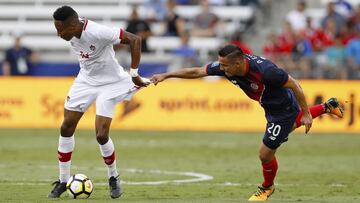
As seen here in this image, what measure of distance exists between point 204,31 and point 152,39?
176 cm

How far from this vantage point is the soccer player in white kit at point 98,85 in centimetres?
1270

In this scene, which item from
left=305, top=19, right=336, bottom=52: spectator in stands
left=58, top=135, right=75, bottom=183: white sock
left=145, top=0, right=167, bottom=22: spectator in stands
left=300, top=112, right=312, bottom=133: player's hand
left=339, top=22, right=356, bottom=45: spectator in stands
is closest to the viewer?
left=300, top=112, right=312, bottom=133: player's hand

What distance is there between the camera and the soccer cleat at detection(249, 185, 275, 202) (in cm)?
1238

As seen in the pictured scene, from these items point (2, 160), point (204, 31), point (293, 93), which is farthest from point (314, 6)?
point (293, 93)

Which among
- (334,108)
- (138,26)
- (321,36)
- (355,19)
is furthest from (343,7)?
(334,108)

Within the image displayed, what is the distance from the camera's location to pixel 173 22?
1165 inches

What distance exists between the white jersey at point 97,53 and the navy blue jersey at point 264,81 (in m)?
1.38

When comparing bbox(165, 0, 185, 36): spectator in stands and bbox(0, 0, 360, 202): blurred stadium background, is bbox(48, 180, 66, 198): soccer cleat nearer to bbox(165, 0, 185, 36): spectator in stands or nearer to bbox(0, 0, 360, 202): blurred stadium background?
bbox(0, 0, 360, 202): blurred stadium background

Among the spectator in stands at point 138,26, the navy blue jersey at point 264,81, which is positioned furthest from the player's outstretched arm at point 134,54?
the spectator in stands at point 138,26

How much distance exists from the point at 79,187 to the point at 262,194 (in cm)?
230

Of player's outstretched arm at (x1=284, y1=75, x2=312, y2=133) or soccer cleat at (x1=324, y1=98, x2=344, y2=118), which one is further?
soccer cleat at (x1=324, y1=98, x2=344, y2=118)

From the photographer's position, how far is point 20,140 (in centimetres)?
2247

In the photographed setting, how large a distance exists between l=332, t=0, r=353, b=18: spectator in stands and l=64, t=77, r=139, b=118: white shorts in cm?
1698

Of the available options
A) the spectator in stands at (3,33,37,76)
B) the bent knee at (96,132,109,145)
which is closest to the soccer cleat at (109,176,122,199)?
the bent knee at (96,132,109,145)
